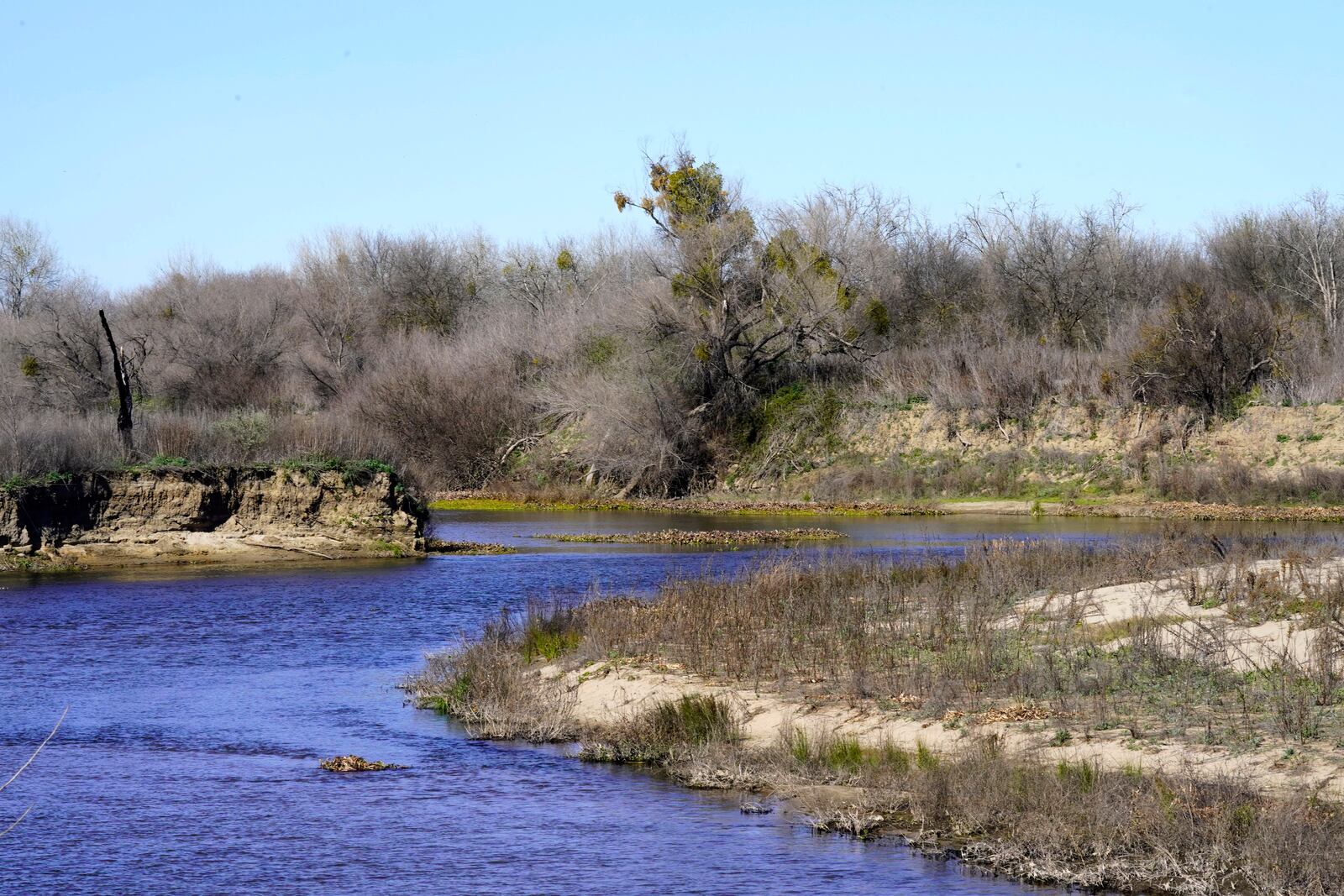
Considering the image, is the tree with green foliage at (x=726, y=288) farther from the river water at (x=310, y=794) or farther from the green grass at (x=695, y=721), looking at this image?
the green grass at (x=695, y=721)

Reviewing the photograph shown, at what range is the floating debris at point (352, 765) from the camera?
1485cm

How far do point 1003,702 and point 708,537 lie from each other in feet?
96.9

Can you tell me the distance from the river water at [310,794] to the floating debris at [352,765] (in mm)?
204

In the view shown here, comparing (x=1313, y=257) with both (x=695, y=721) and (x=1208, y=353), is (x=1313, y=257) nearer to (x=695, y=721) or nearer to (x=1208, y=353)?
(x=1208, y=353)

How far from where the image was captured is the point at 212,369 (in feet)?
274

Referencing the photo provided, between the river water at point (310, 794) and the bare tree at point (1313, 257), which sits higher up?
the bare tree at point (1313, 257)

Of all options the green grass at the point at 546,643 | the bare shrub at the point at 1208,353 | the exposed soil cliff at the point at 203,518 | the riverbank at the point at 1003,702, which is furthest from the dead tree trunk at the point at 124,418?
the bare shrub at the point at 1208,353

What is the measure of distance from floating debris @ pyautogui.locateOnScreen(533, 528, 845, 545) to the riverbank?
63.0 ft

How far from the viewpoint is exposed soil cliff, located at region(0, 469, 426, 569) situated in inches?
1416

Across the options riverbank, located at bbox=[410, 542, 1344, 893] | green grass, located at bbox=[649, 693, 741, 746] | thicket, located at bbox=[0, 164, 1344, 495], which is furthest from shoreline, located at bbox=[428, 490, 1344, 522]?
green grass, located at bbox=[649, 693, 741, 746]

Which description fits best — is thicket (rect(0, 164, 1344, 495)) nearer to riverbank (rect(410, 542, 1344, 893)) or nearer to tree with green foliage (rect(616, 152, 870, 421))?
tree with green foliage (rect(616, 152, 870, 421))

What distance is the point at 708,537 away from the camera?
4416cm

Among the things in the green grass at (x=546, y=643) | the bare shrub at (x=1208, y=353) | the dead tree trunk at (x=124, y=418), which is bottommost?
the green grass at (x=546, y=643)

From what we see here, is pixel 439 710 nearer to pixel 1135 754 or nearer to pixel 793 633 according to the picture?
pixel 793 633
